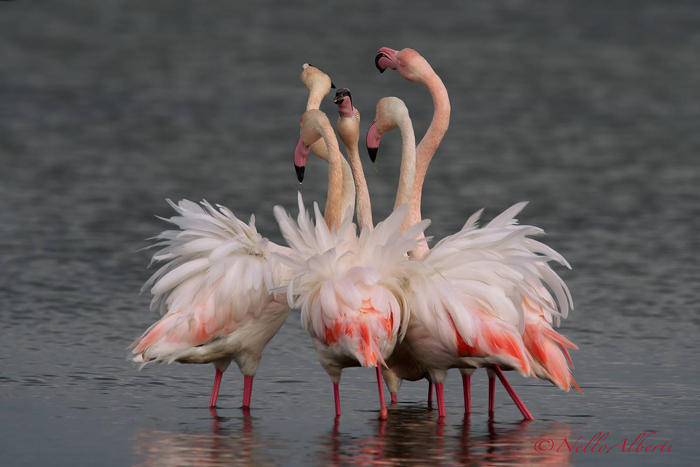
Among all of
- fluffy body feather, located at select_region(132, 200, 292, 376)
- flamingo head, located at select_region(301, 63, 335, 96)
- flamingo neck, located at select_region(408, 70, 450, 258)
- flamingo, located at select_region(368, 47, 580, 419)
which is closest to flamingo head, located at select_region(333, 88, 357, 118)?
flamingo neck, located at select_region(408, 70, 450, 258)

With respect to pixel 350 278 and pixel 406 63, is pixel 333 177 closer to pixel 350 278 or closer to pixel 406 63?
pixel 406 63

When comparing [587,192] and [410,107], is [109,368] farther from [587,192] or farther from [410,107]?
[410,107]

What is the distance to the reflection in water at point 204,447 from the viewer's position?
680 centimetres

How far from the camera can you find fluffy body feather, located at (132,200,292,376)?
8.16m

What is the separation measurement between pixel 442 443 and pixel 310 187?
8.62 metres

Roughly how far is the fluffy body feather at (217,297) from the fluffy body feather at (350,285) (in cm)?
26

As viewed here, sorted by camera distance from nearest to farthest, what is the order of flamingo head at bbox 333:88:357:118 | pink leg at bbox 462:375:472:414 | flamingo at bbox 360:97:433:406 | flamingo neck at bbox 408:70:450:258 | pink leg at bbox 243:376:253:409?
1. pink leg at bbox 462:375:472:414
2. pink leg at bbox 243:376:253:409
3. flamingo at bbox 360:97:433:406
4. flamingo head at bbox 333:88:357:118
5. flamingo neck at bbox 408:70:450:258

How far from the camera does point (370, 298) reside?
7.68 metres

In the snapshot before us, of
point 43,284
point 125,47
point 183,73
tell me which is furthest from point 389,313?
point 125,47

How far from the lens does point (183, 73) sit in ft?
79.7

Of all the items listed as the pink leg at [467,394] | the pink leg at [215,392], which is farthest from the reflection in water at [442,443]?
the pink leg at [215,392]

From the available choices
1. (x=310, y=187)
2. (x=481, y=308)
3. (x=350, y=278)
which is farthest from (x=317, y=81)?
(x=310, y=187)

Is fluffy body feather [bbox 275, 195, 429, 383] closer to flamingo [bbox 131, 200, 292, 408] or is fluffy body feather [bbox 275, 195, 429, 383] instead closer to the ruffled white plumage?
the ruffled white plumage

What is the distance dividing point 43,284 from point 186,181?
5.00m
